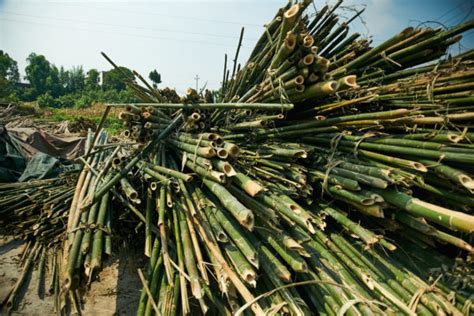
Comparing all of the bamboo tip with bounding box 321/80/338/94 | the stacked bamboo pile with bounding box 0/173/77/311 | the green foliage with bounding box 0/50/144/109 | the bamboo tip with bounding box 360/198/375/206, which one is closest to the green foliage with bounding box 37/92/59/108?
the green foliage with bounding box 0/50/144/109

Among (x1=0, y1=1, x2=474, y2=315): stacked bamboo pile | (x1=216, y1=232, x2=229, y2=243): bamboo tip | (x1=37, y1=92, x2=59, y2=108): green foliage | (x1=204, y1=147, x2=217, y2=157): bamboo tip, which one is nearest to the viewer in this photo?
(x1=0, y1=1, x2=474, y2=315): stacked bamboo pile

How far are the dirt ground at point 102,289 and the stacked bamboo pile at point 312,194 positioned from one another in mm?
357

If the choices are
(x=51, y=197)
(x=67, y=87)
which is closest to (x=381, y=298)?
(x=51, y=197)

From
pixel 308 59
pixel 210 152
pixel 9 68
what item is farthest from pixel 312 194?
pixel 9 68

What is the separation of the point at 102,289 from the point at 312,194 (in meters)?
2.57

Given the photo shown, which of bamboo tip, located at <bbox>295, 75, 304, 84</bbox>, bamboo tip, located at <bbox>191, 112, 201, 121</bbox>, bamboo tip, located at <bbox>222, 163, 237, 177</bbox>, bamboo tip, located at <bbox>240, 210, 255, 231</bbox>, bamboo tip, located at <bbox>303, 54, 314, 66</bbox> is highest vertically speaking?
bamboo tip, located at <bbox>303, 54, 314, 66</bbox>

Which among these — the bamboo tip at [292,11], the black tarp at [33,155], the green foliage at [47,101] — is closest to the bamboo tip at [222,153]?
the bamboo tip at [292,11]

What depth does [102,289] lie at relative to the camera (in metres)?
2.98

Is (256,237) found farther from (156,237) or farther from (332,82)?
(332,82)

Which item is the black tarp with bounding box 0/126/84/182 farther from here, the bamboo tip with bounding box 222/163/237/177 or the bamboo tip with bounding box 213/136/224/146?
the bamboo tip with bounding box 222/163/237/177

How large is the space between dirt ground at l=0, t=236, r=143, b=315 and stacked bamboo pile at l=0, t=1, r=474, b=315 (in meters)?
0.36

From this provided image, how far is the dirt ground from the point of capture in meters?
2.74

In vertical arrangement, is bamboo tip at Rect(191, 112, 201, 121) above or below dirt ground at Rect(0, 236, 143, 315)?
above

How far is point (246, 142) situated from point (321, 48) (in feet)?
6.34
